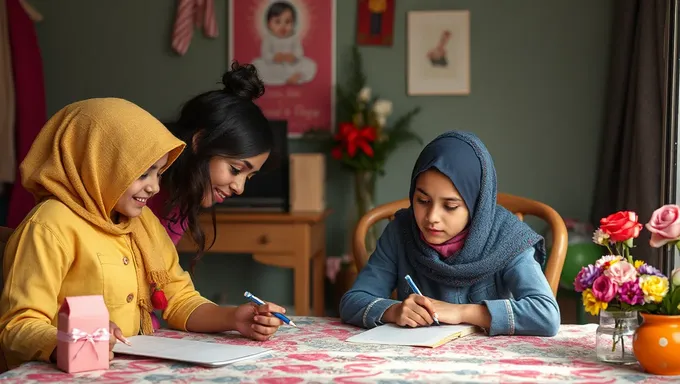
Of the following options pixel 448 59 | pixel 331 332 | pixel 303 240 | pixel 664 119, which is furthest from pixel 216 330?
pixel 448 59

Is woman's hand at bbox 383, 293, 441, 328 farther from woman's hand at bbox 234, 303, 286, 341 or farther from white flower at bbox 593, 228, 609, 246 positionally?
white flower at bbox 593, 228, 609, 246

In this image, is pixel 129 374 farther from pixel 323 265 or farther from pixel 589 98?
pixel 589 98

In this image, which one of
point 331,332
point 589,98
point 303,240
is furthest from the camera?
point 589,98

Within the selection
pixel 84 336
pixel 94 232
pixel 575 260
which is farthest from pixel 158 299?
pixel 575 260

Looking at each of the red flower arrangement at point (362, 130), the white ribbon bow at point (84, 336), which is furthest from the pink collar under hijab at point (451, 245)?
the red flower arrangement at point (362, 130)

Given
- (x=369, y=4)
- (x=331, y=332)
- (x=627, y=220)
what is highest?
(x=369, y=4)

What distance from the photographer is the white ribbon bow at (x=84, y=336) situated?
1329mm

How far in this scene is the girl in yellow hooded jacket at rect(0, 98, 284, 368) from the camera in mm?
1512

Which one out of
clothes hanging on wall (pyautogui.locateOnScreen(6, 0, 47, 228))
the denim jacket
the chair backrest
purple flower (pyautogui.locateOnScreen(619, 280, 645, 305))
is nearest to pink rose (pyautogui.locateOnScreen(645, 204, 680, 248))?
purple flower (pyautogui.locateOnScreen(619, 280, 645, 305))

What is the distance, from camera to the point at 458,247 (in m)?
1.93

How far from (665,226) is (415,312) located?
0.53m

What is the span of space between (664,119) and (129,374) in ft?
8.98

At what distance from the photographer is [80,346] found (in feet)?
4.38

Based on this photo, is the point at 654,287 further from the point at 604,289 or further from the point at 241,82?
the point at 241,82
